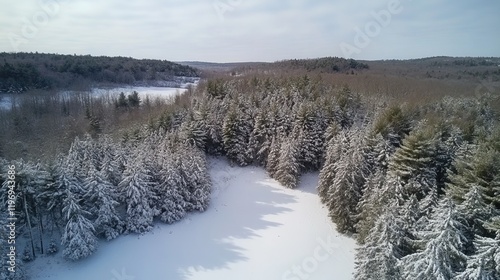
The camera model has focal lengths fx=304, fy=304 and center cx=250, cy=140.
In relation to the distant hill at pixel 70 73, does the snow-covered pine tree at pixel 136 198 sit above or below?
below

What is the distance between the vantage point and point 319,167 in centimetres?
3972

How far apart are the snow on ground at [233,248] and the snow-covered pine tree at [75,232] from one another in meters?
1.46

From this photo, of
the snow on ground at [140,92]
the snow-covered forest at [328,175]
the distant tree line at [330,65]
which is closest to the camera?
the snow-covered forest at [328,175]

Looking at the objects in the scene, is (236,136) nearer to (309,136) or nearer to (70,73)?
(309,136)

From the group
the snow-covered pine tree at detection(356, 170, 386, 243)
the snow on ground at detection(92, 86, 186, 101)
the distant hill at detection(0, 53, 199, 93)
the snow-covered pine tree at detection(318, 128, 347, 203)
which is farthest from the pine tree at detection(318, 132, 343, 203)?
the distant hill at detection(0, 53, 199, 93)

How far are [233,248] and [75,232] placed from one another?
496 inches

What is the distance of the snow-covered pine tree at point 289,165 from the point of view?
116 ft

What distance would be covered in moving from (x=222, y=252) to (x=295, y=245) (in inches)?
256

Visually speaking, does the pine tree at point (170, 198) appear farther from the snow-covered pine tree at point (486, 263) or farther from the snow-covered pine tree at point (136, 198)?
the snow-covered pine tree at point (486, 263)

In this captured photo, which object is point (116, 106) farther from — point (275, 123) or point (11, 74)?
point (275, 123)

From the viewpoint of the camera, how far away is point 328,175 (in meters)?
31.4

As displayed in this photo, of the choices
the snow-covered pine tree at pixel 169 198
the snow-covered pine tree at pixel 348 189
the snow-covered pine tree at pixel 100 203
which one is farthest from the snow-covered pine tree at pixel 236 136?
the snow-covered pine tree at pixel 100 203

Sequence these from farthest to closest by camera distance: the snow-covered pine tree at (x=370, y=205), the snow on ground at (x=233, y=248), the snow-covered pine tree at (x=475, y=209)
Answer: the snow on ground at (x=233, y=248), the snow-covered pine tree at (x=370, y=205), the snow-covered pine tree at (x=475, y=209)

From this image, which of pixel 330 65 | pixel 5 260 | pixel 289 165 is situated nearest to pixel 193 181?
pixel 289 165
